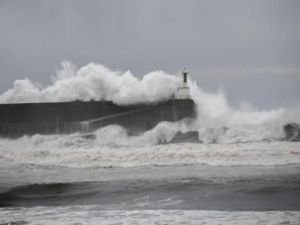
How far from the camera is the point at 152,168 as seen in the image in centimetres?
1458

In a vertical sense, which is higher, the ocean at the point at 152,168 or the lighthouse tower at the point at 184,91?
the lighthouse tower at the point at 184,91

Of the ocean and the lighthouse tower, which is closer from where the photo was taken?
the ocean

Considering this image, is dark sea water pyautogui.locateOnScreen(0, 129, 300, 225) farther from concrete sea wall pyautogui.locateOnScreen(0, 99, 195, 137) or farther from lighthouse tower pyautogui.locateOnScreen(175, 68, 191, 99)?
lighthouse tower pyautogui.locateOnScreen(175, 68, 191, 99)

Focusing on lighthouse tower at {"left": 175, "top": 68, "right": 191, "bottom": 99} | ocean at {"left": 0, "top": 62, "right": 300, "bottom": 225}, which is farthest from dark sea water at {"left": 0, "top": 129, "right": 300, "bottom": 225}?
lighthouse tower at {"left": 175, "top": 68, "right": 191, "bottom": 99}

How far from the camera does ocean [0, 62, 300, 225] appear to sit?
9523mm

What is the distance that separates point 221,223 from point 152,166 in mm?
6552

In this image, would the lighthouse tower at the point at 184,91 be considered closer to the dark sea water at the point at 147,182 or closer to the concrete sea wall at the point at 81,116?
the concrete sea wall at the point at 81,116

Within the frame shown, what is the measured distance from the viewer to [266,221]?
850 cm

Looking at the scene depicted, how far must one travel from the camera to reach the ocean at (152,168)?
9523 millimetres

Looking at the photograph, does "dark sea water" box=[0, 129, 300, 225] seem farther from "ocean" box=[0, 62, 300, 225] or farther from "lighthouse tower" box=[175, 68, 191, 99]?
"lighthouse tower" box=[175, 68, 191, 99]

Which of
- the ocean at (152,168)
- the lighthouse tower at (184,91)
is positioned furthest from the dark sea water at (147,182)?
the lighthouse tower at (184,91)

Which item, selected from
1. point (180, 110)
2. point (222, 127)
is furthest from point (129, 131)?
point (222, 127)

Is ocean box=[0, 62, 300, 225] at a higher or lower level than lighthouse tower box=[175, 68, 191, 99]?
lower

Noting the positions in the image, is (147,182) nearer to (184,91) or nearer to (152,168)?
(152,168)
